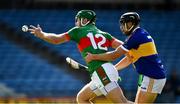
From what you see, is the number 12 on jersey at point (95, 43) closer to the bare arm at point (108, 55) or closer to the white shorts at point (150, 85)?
the bare arm at point (108, 55)

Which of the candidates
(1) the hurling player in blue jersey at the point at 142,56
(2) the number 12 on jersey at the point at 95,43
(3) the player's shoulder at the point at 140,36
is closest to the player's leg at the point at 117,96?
(1) the hurling player in blue jersey at the point at 142,56

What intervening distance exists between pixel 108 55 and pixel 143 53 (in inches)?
17.1

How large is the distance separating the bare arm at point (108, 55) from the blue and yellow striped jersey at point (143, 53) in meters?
0.07

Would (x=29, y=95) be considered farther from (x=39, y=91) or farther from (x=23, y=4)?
(x=23, y=4)

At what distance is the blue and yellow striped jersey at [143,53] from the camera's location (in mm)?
7838

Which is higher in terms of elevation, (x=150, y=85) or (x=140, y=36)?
(x=140, y=36)

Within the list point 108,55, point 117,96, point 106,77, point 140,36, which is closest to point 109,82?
point 106,77

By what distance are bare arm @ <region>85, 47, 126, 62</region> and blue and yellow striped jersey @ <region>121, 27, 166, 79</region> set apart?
7 centimetres

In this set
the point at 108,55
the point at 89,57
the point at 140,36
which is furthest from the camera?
the point at 89,57

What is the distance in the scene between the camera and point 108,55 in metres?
7.96

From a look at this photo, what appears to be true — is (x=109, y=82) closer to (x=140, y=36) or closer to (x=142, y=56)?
(x=142, y=56)

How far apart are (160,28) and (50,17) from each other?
283cm

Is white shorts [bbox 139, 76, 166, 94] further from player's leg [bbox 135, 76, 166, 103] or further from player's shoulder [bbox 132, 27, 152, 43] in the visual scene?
player's shoulder [bbox 132, 27, 152, 43]

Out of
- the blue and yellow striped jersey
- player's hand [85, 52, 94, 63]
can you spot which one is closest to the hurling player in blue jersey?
the blue and yellow striped jersey
